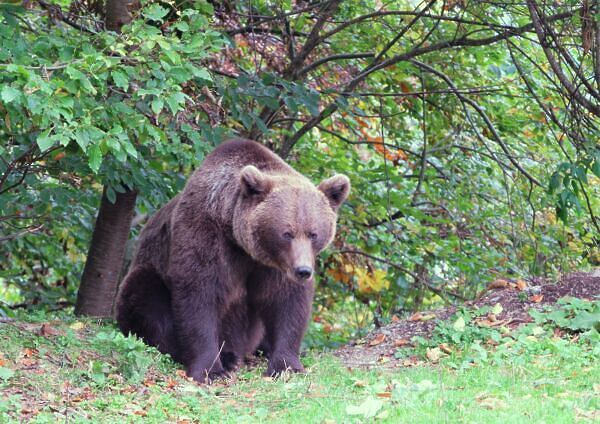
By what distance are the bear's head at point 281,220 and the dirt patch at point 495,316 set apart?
1020 mm

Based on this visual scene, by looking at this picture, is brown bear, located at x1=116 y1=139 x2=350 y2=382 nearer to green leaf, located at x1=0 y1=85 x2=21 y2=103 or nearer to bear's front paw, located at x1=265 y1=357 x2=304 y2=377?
bear's front paw, located at x1=265 y1=357 x2=304 y2=377

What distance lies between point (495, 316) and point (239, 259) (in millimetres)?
2236

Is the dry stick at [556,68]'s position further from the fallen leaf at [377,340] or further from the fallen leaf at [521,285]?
the fallen leaf at [377,340]

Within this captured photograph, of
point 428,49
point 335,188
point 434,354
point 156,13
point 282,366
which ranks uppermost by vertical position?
point 428,49

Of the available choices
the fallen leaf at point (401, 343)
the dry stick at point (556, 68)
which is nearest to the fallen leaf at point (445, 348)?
the fallen leaf at point (401, 343)

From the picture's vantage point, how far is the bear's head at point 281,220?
6883 millimetres

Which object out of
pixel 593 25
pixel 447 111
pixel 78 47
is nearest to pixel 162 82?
pixel 78 47

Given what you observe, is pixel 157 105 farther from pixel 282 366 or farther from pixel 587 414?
pixel 587 414

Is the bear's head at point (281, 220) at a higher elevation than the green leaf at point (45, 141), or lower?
lower

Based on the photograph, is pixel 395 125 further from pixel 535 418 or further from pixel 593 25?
pixel 535 418

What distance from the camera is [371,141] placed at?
11016 millimetres

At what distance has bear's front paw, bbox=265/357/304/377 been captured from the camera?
23.4ft

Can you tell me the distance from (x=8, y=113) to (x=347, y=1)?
4805 millimetres

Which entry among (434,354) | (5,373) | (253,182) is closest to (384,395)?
(434,354)
